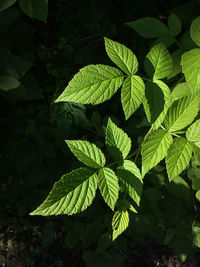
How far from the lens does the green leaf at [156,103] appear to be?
1.10 meters

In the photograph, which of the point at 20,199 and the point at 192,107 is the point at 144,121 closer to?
the point at 192,107

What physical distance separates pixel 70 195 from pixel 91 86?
40cm

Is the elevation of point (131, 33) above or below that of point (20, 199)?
above

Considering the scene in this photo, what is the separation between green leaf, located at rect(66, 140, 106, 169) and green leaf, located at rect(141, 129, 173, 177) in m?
0.17

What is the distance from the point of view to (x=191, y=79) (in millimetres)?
1188

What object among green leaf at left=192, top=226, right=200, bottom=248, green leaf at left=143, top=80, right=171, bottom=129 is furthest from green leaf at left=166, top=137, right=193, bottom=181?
green leaf at left=192, top=226, right=200, bottom=248

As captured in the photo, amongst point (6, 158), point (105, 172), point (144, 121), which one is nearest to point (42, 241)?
point (6, 158)

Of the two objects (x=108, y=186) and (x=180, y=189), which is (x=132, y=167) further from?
(x=180, y=189)

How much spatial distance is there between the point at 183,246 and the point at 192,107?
153 cm

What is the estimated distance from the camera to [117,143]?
1196 mm

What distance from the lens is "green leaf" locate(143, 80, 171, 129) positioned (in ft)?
3.59

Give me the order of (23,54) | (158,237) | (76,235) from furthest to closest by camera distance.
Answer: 1. (76,235)
2. (158,237)
3. (23,54)

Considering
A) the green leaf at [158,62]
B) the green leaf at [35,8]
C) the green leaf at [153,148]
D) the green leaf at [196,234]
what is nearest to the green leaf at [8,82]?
the green leaf at [35,8]

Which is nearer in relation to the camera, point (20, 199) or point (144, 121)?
point (144, 121)
